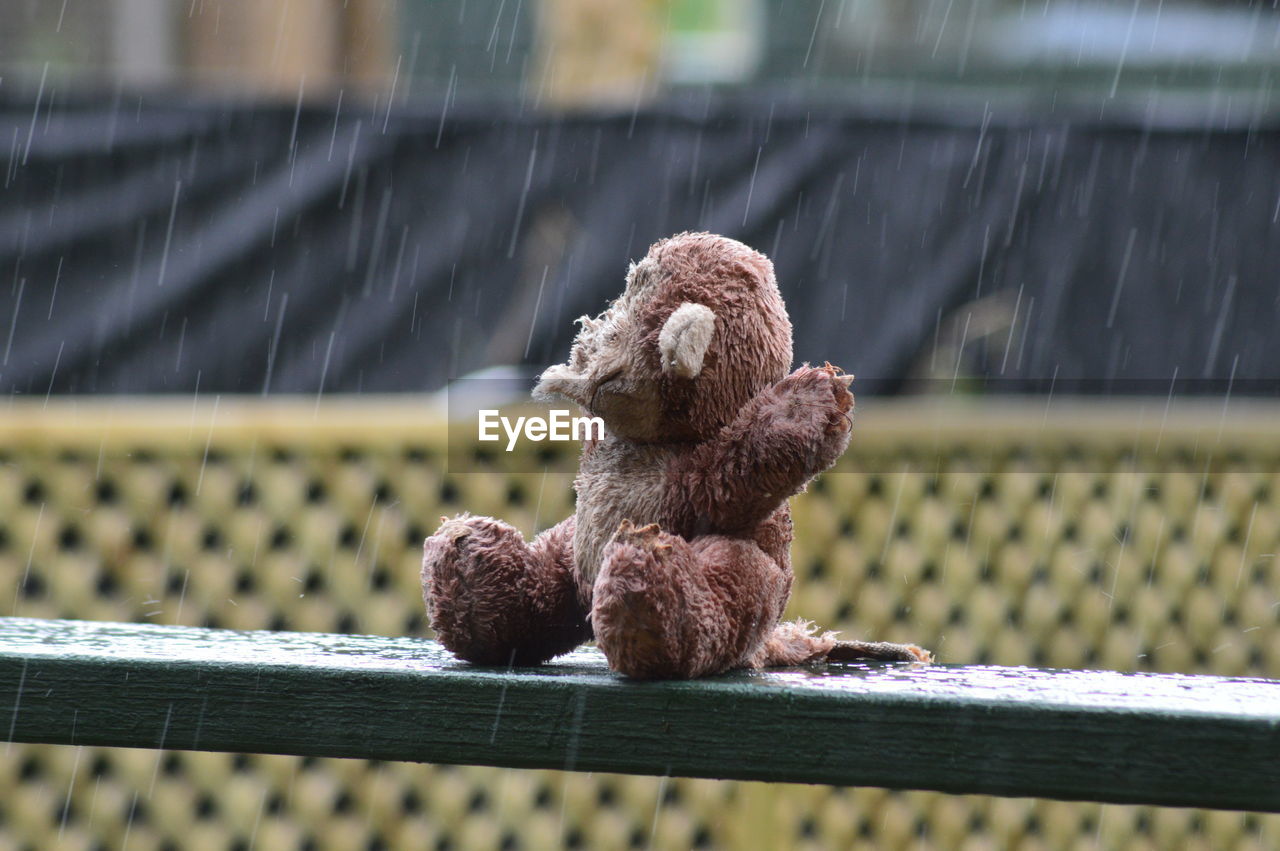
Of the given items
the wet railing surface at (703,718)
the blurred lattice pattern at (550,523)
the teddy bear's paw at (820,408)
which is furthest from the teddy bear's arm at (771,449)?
the blurred lattice pattern at (550,523)

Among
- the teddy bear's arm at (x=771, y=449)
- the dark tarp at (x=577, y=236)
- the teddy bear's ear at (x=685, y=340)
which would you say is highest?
the dark tarp at (x=577, y=236)

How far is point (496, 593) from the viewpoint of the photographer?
3.40ft

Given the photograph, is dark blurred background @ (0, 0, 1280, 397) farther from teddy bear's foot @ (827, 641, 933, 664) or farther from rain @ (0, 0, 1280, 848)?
teddy bear's foot @ (827, 641, 933, 664)

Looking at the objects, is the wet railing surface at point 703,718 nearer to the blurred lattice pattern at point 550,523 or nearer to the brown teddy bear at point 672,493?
the brown teddy bear at point 672,493

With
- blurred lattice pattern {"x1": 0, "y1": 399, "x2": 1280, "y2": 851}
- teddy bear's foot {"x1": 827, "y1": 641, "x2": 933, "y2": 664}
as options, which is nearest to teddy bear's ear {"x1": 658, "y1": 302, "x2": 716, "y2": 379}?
teddy bear's foot {"x1": 827, "y1": 641, "x2": 933, "y2": 664}

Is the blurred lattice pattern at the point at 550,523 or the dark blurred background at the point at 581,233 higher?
the dark blurred background at the point at 581,233

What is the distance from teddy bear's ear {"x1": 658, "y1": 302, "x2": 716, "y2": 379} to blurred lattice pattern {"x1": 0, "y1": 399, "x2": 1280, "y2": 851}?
61.1 inches

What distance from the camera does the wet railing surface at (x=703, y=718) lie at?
2.92ft

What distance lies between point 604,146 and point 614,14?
109cm

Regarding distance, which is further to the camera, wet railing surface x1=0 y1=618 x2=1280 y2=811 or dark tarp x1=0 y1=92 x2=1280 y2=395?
dark tarp x1=0 y1=92 x2=1280 y2=395

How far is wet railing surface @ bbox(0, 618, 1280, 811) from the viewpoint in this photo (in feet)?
2.92

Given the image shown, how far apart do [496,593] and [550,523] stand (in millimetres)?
1471

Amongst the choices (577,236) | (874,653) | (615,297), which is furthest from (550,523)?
(874,653)

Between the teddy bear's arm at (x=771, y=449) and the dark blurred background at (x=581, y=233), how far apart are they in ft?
5.25
